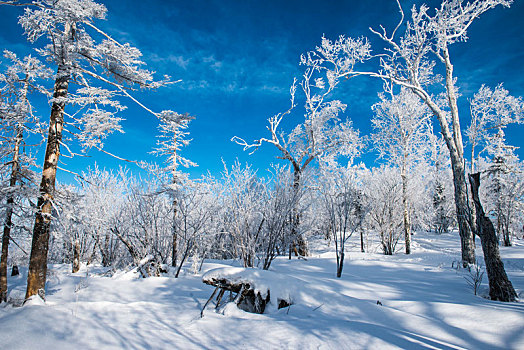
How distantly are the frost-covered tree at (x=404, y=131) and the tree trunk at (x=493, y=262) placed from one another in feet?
30.0

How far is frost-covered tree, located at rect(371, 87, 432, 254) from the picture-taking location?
13953mm

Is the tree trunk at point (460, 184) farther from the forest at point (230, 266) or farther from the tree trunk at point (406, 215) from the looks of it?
the tree trunk at point (406, 215)

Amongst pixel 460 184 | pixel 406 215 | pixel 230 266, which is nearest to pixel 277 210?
pixel 230 266

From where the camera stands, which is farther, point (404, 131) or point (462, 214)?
point (404, 131)

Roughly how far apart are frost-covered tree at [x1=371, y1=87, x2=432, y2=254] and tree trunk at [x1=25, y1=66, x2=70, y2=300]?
570 inches

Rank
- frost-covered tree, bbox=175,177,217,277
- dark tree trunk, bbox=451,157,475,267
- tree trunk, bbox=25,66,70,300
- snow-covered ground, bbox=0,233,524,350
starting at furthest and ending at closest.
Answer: frost-covered tree, bbox=175,177,217,277 → dark tree trunk, bbox=451,157,475,267 → tree trunk, bbox=25,66,70,300 → snow-covered ground, bbox=0,233,524,350

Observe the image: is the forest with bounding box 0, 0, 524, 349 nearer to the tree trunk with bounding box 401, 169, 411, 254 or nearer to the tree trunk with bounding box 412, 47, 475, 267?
the tree trunk with bounding box 412, 47, 475, 267

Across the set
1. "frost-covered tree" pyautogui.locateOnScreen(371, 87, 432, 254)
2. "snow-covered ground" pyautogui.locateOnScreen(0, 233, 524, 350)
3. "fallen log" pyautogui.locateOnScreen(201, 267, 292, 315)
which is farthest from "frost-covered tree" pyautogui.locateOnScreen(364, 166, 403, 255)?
"fallen log" pyautogui.locateOnScreen(201, 267, 292, 315)

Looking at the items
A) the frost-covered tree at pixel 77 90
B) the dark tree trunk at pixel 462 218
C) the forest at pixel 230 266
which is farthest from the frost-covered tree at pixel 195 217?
the dark tree trunk at pixel 462 218

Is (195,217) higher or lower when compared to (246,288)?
higher

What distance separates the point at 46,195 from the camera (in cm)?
510

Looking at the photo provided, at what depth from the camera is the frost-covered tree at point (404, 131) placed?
549 inches

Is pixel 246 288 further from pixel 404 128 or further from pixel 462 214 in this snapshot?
pixel 404 128

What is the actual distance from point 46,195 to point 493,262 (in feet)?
29.0
